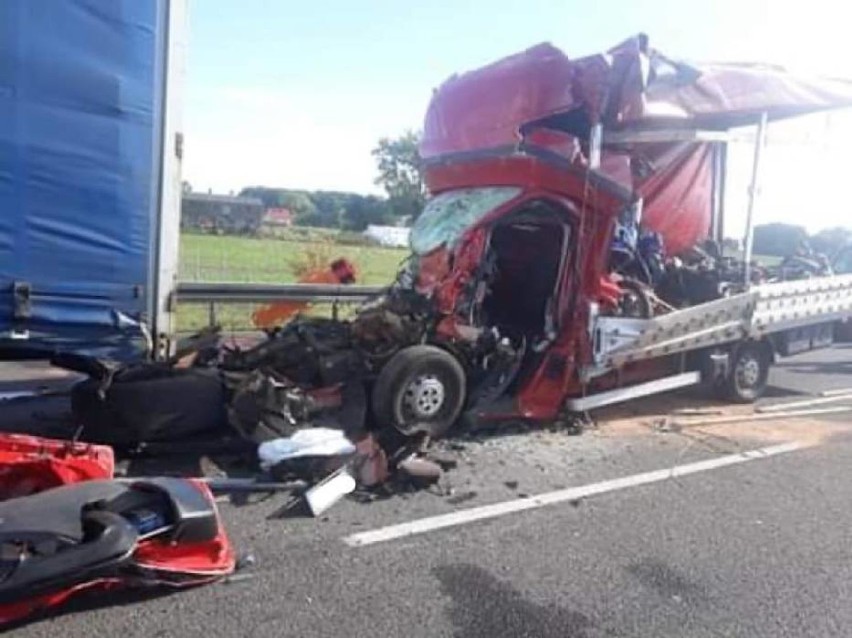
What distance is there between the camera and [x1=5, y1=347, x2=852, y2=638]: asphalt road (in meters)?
3.08

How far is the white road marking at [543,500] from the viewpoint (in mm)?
3953

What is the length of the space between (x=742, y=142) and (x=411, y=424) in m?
4.19

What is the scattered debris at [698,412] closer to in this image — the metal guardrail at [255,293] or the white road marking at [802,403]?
the white road marking at [802,403]

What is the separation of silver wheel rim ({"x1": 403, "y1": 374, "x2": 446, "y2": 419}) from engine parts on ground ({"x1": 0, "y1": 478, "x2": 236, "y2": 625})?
7.16ft

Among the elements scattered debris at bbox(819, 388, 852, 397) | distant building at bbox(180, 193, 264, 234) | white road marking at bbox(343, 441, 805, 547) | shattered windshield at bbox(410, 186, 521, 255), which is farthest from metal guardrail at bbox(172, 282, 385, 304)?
distant building at bbox(180, 193, 264, 234)

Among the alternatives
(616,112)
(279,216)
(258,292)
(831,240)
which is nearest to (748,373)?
(616,112)

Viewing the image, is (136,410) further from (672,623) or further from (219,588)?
(672,623)

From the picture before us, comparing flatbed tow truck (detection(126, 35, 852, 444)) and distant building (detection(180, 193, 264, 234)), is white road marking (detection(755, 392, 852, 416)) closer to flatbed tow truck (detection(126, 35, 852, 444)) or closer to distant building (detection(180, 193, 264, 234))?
flatbed tow truck (detection(126, 35, 852, 444))

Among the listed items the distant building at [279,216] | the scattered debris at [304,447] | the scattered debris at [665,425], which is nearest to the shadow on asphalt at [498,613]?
the scattered debris at [304,447]

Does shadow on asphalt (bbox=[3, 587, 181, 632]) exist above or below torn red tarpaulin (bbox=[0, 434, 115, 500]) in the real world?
below

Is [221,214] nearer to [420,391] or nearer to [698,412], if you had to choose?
[698,412]

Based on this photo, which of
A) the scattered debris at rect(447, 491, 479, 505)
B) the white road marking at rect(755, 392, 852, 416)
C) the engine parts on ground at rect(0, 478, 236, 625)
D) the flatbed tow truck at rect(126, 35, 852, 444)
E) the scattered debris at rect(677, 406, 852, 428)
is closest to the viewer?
the engine parts on ground at rect(0, 478, 236, 625)

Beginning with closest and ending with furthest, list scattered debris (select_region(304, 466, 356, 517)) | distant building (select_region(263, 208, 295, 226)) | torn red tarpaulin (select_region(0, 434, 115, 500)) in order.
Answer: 1. torn red tarpaulin (select_region(0, 434, 115, 500))
2. scattered debris (select_region(304, 466, 356, 517))
3. distant building (select_region(263, 208, 295, 226))

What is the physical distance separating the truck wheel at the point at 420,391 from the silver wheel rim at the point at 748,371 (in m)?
3.14
